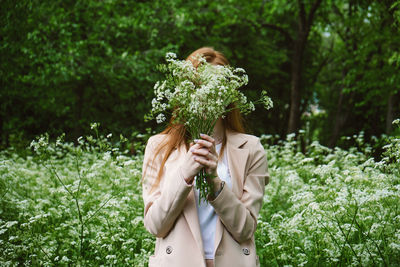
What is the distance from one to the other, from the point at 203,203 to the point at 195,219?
0.15m

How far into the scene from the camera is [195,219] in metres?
2.49

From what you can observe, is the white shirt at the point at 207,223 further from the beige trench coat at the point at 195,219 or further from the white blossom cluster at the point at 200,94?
the white blossom cluster at the point at 200,94

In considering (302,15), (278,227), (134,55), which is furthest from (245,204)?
(302,15)

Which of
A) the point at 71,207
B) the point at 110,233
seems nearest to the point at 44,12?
the point at 71,207

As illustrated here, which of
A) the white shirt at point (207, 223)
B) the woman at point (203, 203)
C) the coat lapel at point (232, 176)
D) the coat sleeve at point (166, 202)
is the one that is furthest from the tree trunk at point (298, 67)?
the coat sleeve at point (166, 202)

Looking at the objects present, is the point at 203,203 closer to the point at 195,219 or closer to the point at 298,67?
the point at 195,219

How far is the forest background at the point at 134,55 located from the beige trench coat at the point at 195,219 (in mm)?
6946

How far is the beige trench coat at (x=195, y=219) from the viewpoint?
2.42 metres

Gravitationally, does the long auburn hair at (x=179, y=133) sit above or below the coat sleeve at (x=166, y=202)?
above

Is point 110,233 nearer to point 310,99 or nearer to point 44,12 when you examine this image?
point 44,12

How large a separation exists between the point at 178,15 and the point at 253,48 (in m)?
6.67

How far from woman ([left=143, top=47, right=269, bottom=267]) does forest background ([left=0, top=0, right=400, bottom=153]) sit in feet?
22.2

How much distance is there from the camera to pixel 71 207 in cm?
519

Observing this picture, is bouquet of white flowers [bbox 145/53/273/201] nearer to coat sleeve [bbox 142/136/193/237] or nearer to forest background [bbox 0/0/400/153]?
coat sleeve [bbox 142/136/193/237]
